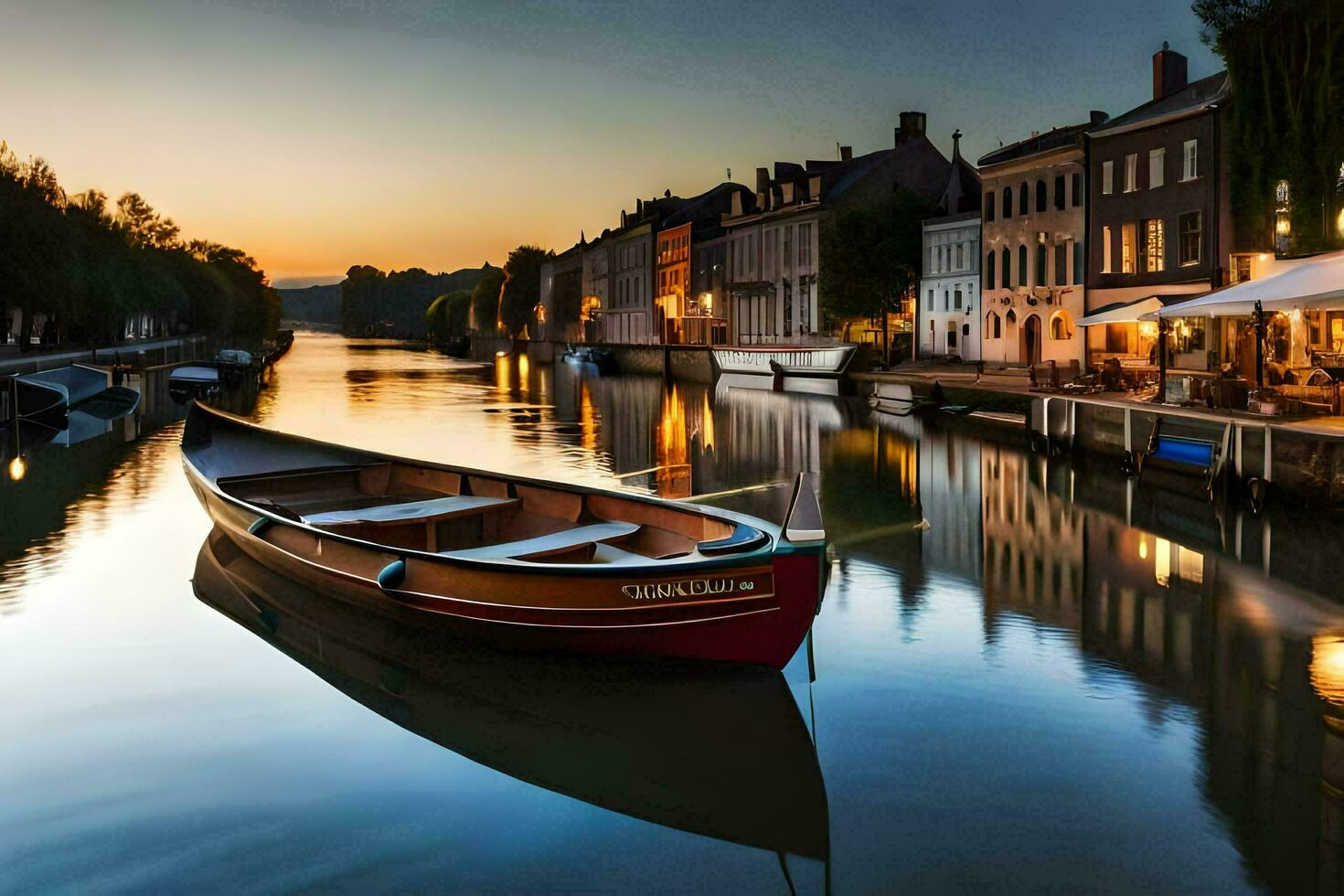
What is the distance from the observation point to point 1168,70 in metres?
50.8

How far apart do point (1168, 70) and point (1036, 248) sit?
8.89 metres

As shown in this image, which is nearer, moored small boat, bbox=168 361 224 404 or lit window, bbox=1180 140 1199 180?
lit window, bbox=1180 140 1199 180

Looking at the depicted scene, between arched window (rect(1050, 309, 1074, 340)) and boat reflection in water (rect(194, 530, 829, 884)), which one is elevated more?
arched window (rect(1050, 309, 1074, 340))

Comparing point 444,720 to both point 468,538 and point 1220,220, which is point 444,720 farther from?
point 1220,220

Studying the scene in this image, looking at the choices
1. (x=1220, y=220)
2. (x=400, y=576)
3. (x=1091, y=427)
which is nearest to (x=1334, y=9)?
(x=1220, y=220)

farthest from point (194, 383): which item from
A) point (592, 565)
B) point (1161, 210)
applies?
point (592, 565)

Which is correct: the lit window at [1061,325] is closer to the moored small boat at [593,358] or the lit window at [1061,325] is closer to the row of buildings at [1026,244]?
the row of buildings at [1026,244]

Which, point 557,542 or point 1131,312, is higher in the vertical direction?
point 1131,312

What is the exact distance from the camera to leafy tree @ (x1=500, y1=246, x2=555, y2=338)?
567ft

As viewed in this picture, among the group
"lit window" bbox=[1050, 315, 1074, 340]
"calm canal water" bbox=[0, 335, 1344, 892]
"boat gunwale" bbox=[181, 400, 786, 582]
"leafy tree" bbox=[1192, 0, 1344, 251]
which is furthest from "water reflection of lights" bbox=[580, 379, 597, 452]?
"boat gunwale" bbox=[181, 400, 786, 582]

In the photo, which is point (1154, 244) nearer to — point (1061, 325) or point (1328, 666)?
point (1061, 325)

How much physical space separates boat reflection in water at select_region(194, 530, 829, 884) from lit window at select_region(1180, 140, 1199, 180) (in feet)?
127

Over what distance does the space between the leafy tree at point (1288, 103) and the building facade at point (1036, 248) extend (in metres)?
12.8

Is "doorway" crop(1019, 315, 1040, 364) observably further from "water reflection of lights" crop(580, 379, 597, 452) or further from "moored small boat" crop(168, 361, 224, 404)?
"moored small boat" crop(168, 361, 224, 404)
